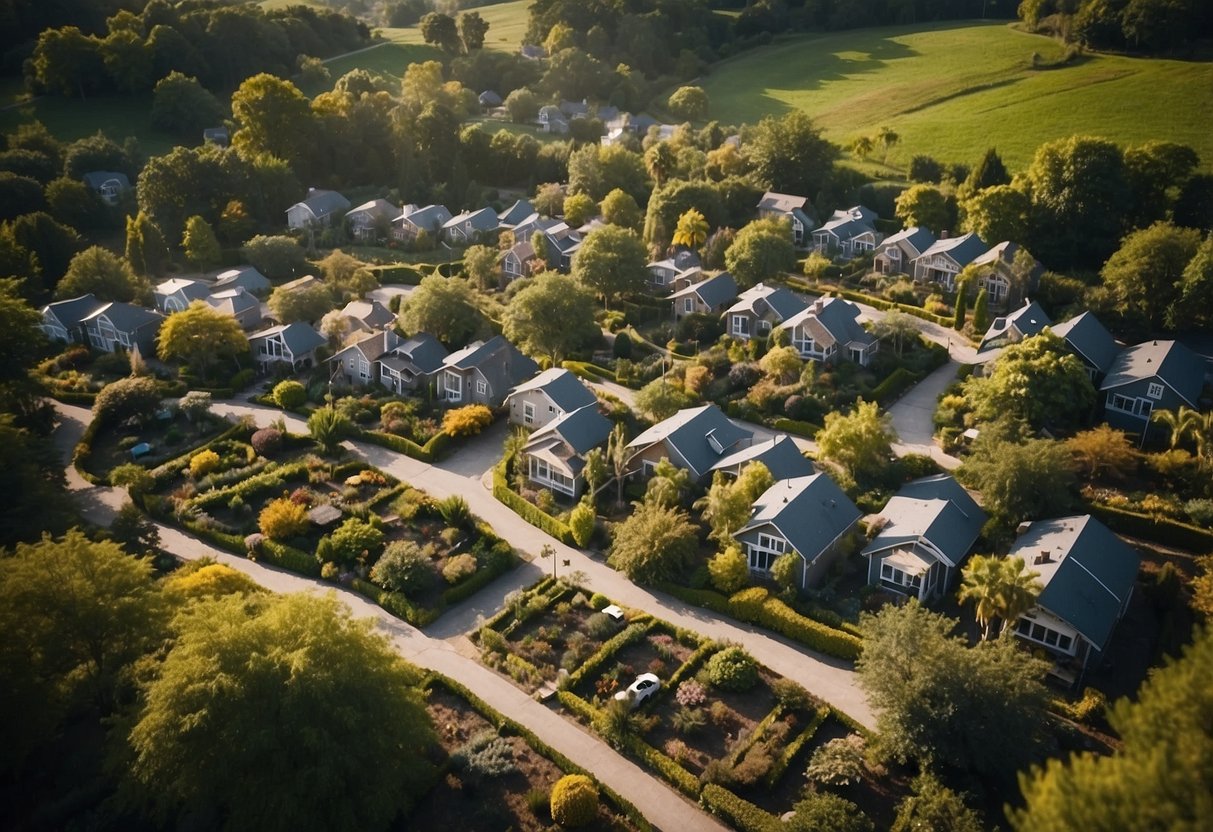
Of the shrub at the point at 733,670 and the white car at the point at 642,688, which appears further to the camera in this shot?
the shrub at the point at 733,670

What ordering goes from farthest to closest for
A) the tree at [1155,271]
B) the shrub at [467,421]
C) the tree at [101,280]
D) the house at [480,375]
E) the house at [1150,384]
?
1. the tree at [101,280]
2. the tree at [1155,271]
3. the house at [480,375]
4. the shrub at [467,421]
5. the house at [1150,384]

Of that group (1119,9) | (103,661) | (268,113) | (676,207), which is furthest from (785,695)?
(1119,9)

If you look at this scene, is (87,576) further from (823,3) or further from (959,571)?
(823,3)

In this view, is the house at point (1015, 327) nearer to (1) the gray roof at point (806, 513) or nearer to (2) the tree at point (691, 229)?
(1) the gray roof at point (806, 513)

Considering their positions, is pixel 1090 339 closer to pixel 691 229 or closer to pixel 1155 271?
pixel 1155 271

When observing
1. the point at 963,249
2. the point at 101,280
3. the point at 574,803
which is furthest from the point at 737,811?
the point at 101,280

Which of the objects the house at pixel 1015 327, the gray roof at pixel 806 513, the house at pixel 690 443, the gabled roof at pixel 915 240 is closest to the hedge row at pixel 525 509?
the house at pixel 690 443

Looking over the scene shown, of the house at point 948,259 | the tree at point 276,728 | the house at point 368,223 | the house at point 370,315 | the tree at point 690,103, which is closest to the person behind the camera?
the tree at point 276,728

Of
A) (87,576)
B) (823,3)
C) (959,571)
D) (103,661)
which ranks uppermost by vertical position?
(823,3)
